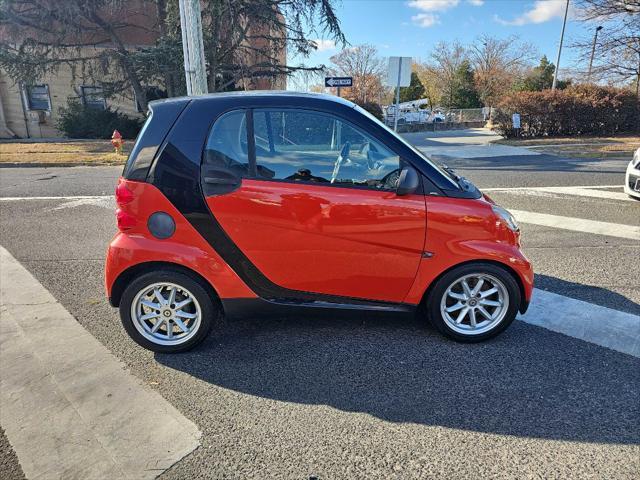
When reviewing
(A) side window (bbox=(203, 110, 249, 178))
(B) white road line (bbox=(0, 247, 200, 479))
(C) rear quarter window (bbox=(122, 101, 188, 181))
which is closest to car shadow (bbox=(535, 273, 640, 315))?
(A) side window (bbox=(203, 110, 249, 178))

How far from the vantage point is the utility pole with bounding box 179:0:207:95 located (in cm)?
870

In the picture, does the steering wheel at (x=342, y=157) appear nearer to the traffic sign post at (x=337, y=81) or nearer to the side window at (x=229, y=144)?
the side window at (x=229, y=144)

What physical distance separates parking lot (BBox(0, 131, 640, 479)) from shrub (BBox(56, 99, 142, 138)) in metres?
20.2

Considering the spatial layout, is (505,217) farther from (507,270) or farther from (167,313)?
(167,313)

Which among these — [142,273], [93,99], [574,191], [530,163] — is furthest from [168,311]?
[93,99]

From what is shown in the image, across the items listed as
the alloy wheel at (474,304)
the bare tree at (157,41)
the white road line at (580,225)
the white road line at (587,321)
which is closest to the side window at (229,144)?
the alloy wheel at (474,304)

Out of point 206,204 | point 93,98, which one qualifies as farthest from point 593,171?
point 93,98

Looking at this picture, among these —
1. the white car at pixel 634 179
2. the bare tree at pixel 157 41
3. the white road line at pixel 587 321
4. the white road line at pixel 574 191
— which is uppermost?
the bare tree at pixel 157 41

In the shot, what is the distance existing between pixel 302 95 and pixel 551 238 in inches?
166

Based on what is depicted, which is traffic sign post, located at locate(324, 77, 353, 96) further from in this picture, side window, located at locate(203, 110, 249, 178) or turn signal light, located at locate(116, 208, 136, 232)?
turn signal light, located at locate(116, 208, 136, 232)

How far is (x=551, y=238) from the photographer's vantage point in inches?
223

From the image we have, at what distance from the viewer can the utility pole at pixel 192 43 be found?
8695 millimetres

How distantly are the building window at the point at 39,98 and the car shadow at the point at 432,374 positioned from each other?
2743 centimetres

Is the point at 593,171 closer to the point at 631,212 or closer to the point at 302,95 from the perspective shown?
the point at 631,212
